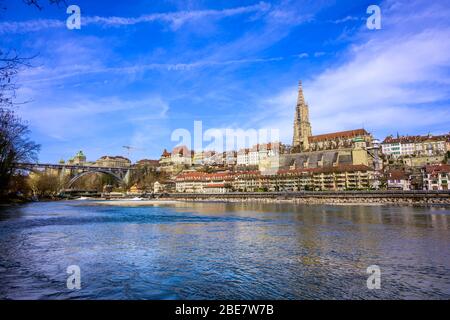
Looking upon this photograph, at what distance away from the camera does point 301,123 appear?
557 ft

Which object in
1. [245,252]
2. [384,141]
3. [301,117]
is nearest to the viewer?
[245,252]

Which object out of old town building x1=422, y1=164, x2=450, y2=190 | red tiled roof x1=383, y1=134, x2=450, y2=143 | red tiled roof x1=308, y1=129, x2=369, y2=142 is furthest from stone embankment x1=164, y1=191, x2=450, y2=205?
red tiled roof x1=308, y1=129, x2=369, y2=142

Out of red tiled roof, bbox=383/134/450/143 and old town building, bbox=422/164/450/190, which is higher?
red tiled roof, bbox=383/134/450/143

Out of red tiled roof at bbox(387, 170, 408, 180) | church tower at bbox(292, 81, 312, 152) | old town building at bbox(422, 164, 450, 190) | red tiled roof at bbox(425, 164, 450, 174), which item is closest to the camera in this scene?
old town building at bbox(422, 164, 450, 190)

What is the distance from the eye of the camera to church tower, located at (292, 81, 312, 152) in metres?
168

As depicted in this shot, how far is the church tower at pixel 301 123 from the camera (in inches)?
6624

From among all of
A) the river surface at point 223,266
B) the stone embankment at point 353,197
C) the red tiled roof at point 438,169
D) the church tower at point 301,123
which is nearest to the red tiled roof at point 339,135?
the church tower at point 301,123

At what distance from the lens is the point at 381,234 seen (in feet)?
74.5

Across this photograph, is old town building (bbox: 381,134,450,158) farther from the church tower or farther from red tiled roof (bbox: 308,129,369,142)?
the church tower

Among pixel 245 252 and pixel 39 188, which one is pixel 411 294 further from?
pixel 39 188

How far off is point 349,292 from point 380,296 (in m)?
0.78

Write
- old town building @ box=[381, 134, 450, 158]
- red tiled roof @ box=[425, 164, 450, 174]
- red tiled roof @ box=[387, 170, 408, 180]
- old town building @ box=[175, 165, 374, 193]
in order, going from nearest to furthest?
1. red tiled roof @ box=[425, 164, 450, 174]
2. red tiled roof @ box=[387, 170, 408, 180]
3. old town building @ box=[175, 165, 374, 193]
4. old town building @ box=[381, 134, 450, 158]

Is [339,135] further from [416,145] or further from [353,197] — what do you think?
[353,197]
